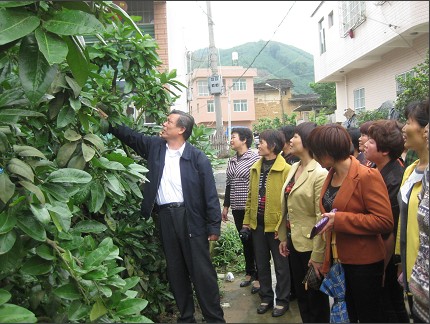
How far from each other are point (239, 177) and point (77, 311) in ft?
9.65

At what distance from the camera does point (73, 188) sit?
1.33 meters

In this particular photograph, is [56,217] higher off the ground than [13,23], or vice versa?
[13,23]

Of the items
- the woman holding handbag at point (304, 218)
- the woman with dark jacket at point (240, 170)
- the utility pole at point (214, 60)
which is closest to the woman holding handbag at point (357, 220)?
the woman holding handbag at point (304, 218)

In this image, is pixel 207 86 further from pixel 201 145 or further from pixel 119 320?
pixel 201 145

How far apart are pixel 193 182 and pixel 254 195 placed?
0.90 m

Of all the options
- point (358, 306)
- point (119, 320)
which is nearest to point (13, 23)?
point (119, 320)

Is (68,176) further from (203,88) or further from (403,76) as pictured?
(403,76)

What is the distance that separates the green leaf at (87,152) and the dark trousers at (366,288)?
141 centimetres

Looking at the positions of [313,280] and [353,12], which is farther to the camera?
[313,280]

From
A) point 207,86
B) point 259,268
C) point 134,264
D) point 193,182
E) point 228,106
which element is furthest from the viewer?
point 259,268

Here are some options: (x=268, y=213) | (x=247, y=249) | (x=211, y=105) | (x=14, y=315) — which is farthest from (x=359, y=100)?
(x=247, y=249)

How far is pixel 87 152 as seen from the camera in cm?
163

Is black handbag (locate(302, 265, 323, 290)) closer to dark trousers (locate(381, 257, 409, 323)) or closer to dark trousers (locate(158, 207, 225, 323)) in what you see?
dark trousers (locate(381, 257, 409, 323))

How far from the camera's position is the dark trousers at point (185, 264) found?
2.92 meters
